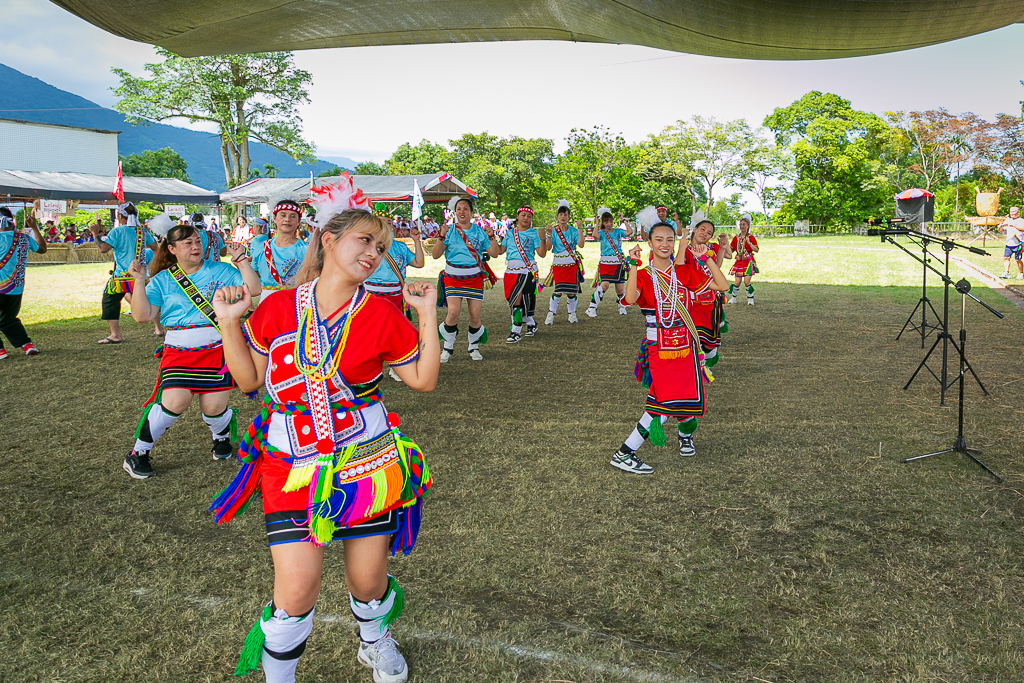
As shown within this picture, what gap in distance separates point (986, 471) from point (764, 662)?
3189mm

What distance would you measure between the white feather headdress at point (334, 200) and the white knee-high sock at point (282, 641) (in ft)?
4.44

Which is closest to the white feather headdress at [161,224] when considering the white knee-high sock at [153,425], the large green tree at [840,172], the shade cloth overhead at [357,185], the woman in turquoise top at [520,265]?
the white knee-high sock at [153,425]

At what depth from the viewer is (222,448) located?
211 inches

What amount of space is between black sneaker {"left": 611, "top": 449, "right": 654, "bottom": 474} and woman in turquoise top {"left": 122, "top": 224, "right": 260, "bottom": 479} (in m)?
2.92

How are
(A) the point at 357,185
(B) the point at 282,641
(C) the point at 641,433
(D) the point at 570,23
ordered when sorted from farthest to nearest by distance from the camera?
(A) the point at 357,185, (D) the point at 570,23, (C) the point at 641,433, (B) the point at 282,641

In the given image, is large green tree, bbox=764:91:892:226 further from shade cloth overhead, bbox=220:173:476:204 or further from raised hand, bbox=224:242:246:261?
raised hand, bbox=224:242:246:261

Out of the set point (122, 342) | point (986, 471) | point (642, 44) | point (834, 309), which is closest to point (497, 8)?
point (642, 44)

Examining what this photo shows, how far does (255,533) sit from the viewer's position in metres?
4.10

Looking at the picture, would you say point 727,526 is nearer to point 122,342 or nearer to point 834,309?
point 122,342

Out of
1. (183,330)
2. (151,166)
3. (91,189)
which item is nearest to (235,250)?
(183,330)

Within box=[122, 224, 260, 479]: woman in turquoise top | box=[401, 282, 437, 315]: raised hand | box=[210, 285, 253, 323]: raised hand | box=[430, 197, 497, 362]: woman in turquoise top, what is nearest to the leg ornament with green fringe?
box=[210, 285, 253, 323]: raised hand

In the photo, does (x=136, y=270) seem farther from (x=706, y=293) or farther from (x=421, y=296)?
(x=706, y=293)

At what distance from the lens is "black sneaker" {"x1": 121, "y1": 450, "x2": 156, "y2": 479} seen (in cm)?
497

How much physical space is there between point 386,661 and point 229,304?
1501 millimetres
